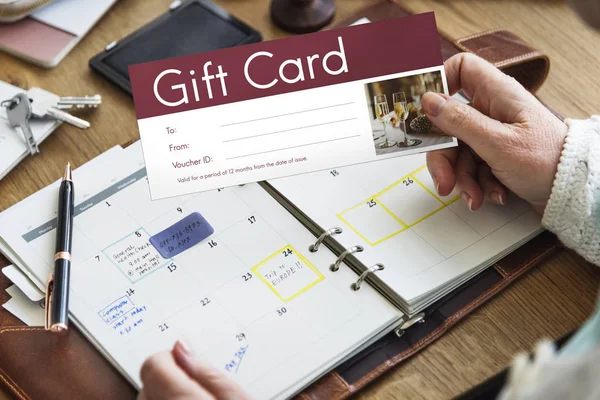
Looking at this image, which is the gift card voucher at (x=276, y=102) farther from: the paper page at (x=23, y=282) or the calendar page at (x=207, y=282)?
the paper page at (x=23, y=282)

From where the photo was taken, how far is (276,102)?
79cm

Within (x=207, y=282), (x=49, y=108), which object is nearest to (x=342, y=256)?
(x=207, y=282)

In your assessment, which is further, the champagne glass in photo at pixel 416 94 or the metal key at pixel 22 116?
the metal key at pixel 22 116

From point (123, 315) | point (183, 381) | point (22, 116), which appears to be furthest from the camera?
point (22, 116)

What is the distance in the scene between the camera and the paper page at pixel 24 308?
0.79m

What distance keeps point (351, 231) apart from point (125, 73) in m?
0.45

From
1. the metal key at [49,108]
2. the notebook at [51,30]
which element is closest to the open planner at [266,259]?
the metal key at [49,108]

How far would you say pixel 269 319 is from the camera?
0.76 meters

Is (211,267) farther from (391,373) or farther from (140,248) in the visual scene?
(391,373)

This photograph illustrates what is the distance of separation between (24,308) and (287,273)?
311mm

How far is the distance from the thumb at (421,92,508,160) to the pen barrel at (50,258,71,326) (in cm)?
46

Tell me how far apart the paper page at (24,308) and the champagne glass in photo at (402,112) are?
46 centimetres

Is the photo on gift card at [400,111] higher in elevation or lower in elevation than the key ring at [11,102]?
lower

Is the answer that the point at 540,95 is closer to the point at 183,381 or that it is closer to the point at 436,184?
the point at 436,184
